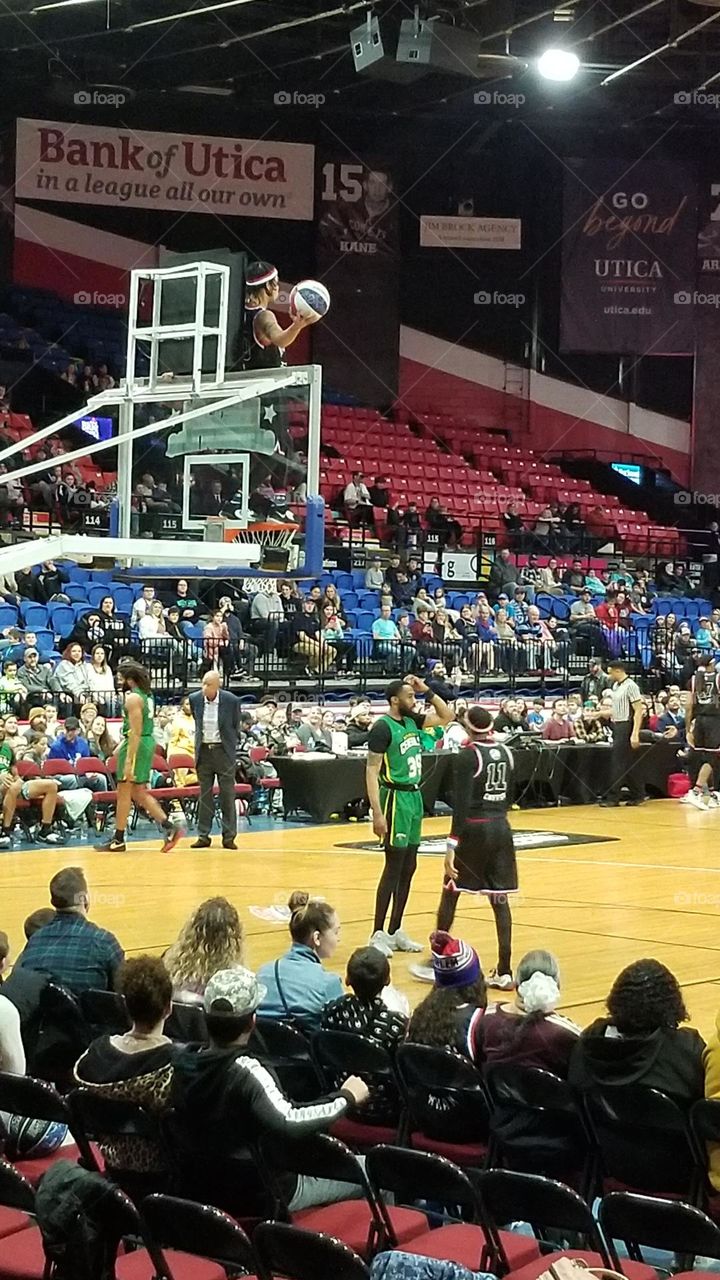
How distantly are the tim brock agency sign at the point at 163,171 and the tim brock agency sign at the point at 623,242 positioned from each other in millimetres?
4930

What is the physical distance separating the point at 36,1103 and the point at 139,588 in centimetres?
1711

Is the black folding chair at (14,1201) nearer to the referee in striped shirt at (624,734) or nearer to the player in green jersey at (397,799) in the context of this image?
the player in green jersey at (397,799)

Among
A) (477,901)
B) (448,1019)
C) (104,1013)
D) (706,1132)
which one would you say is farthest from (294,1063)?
(477,901)

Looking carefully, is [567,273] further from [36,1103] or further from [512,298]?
[36,1103]

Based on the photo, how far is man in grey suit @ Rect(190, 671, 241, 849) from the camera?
1388 centimetres

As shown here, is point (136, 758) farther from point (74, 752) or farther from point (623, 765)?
point (623, 765)

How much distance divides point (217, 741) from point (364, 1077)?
8573 mm

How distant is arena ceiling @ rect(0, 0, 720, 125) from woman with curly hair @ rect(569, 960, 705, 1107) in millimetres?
17945

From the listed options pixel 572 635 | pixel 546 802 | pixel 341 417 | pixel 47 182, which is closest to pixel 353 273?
pixel 341 417

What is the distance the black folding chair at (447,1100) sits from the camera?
5199mm

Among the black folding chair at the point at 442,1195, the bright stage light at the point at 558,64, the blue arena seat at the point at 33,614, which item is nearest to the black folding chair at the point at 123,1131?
the black folding chair at the point at 442,1195

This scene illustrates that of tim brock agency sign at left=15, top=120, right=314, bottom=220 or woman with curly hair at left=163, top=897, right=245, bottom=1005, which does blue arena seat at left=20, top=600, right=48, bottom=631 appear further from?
woman with curly hair at left=163, top=897, right=245, bottom=1005

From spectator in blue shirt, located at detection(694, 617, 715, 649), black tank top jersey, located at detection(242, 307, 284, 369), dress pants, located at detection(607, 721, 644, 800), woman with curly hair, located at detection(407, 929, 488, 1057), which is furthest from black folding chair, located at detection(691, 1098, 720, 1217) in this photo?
spectator in blue shirt, located at detection(694, 617, 715, 649)

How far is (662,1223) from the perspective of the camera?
13.1 ft
